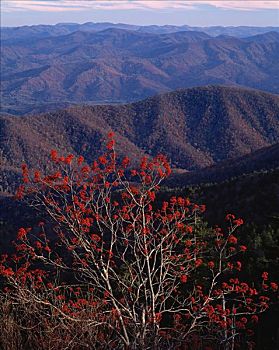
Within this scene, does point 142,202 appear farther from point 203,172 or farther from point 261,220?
point 203,172

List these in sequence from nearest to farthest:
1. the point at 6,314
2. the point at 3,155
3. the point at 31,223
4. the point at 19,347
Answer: the point at 19,347
the point at 6,314
the point at 31,223
the point at 3,155

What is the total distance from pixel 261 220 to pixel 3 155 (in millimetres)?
177276

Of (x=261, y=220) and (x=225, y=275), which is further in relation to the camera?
(x=261, y=220)

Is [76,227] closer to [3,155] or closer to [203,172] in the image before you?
[203,172]

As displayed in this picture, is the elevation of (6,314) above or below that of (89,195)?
below

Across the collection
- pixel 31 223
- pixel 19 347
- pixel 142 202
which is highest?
pixel 142 202

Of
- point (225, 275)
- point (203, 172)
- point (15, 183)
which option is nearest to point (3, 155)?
point (15, 183)

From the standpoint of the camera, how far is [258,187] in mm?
44031

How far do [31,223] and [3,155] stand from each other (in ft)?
421

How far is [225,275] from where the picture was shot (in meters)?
23.4

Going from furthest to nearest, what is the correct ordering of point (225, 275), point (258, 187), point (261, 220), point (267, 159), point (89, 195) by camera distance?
point (267, 159) < point (258, 187) < point (261, 220) < point (225, 275) < point (89, 195)

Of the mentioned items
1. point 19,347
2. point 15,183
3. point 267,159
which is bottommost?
point 15,183

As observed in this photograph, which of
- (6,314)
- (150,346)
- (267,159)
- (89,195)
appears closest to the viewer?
(150,346)

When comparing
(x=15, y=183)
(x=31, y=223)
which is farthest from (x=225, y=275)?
(x=15, y=183)
